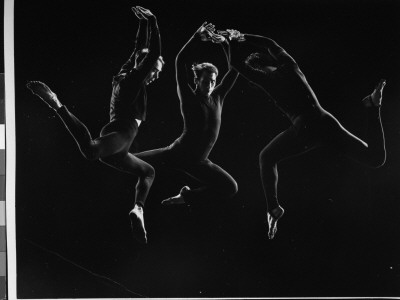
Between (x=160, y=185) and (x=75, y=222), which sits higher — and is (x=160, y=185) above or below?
above

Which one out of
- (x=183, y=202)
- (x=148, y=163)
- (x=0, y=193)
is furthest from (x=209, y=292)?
(x=0, y=193)

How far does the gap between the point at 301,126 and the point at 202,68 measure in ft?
1.28

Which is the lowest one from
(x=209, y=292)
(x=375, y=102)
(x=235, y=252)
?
(x=209, y=292)

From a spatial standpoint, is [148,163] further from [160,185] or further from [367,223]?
[367,223]

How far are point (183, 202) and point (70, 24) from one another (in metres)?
0.71

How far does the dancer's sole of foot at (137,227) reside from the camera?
1614 mm

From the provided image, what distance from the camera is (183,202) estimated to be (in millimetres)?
1633

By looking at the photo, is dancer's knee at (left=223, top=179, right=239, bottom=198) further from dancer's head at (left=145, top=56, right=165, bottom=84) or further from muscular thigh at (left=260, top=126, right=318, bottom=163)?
dancer's head at (left=145, top=56, right=165, bottom=84)

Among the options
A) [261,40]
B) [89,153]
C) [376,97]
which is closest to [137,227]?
[89,153]

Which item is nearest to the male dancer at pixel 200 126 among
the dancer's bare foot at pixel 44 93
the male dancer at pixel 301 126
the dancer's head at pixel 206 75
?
the dancer's head at pixel 206 75

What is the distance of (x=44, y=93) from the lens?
1.61 meters

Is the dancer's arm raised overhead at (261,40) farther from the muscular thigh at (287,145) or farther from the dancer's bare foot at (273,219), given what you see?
the dancer's bare foot at (273,219)

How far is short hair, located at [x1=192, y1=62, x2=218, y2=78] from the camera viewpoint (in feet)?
5.39

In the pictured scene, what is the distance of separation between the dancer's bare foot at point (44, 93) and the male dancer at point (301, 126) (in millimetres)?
580
